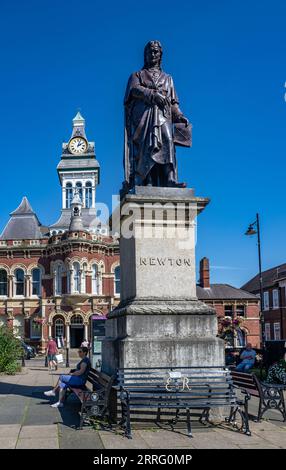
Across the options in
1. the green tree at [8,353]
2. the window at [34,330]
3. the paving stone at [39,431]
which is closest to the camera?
the paving stone at [39,431]

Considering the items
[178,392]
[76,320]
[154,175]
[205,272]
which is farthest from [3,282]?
[178,392]

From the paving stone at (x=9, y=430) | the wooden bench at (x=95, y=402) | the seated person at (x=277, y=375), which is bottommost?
the seated person at (x=277, y=375)

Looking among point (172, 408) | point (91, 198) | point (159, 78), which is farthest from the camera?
point (91, 198)

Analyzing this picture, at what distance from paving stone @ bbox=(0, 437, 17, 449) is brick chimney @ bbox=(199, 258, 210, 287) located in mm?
44901

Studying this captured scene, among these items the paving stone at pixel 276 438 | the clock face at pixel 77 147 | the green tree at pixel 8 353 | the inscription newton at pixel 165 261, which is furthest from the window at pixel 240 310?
the paving stone at pixel 276 438

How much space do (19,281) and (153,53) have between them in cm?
4423

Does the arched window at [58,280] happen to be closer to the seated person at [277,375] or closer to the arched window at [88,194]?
the arched window at [88,194]

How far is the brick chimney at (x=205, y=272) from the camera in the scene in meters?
50.5

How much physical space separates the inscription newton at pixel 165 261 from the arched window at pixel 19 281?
146 ft

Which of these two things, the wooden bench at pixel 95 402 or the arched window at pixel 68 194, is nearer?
the wooden bench at pixel 95 402

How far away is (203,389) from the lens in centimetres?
698

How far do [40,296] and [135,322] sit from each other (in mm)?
43636
